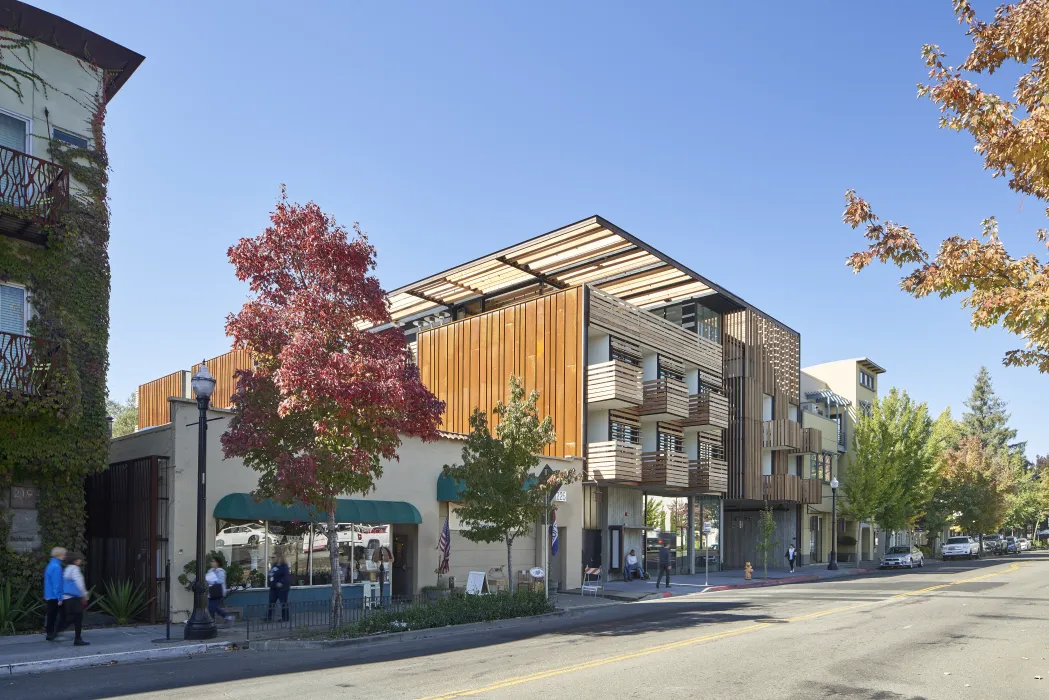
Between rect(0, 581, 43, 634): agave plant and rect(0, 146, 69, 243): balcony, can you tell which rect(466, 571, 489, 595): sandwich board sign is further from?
rect(0, 146, 69, 243): balcony

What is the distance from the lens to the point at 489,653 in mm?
14734

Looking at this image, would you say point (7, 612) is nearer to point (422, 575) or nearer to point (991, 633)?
point (422, 575)

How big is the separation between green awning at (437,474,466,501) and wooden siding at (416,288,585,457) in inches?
317

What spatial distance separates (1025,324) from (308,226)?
43.4 feet

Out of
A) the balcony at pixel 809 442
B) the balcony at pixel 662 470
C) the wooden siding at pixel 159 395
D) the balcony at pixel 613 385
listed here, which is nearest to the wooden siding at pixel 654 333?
the balcony at pixel 613 385

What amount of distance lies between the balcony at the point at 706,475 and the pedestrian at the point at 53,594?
2651 centimetres

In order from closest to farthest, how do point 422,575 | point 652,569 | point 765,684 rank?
point 765,684 → point 422,575 → point 652,569

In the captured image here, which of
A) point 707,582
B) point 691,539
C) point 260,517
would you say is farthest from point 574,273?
point 260,517

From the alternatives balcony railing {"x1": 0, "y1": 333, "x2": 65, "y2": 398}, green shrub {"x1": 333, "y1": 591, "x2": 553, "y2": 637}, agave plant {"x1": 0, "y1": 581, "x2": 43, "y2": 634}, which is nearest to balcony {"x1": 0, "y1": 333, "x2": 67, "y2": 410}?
balcony railing {"x1": 0, "y1": 333, "x2": 65, "y2": 398}

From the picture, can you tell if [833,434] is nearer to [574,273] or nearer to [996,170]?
[574,273]

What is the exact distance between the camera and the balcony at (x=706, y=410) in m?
38.3

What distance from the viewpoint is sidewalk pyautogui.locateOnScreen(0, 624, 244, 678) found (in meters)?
13.5

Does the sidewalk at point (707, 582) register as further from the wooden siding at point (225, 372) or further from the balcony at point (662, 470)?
the wooden siding at point (225, 372)

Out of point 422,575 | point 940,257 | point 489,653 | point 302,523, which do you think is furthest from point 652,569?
point 940,257
